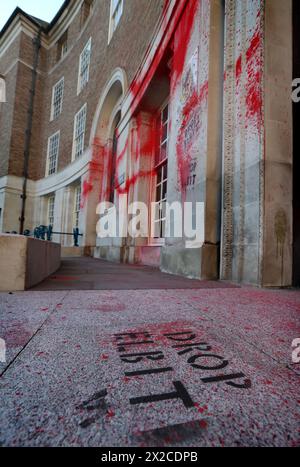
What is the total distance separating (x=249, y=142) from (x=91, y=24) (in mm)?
12877

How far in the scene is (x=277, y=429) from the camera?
484 millimetres

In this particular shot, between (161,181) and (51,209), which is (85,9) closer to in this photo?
(51,209)

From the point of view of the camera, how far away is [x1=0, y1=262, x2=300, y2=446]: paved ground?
466 millimetres

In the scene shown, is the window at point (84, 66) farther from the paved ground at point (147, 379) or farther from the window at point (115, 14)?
the paved ground at point (147, 379)

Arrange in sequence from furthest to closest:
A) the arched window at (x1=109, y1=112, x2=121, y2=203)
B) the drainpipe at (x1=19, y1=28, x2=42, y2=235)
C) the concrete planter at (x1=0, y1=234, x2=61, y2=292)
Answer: the drainpipe at (x1=19, y1=28, x2=42, y2=235) → the arched window at (x1=109, y1=112, x2=121, y2=203) → the concrete planter at (x1=0, y1=234, x2=61, y2=292)

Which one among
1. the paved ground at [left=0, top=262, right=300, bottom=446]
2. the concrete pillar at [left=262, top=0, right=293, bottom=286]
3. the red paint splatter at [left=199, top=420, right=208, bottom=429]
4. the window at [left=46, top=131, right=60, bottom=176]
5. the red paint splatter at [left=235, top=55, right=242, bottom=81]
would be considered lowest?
the paved ground at [left=0, top=262, right=300, bottom=446]

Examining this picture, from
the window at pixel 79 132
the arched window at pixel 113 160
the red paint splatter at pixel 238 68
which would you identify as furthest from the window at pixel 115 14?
the red paint splatter at pixel 238 68

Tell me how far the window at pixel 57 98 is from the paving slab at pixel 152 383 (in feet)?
50.4

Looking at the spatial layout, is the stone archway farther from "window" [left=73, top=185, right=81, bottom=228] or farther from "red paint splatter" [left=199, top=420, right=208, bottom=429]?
"red paint splatter" [left=199, top=420, right=208, bottom=429]

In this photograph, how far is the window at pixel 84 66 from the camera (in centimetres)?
1098

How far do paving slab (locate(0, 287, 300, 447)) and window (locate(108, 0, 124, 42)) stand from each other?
1062cm

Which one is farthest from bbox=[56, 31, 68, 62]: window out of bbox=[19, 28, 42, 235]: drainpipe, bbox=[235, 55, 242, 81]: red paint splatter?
bbox=[235, 55, 242, 81]: red paint splatter

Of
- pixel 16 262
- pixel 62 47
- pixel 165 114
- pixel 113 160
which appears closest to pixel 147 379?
pixel 16 262

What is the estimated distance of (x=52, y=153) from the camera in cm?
1339
